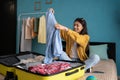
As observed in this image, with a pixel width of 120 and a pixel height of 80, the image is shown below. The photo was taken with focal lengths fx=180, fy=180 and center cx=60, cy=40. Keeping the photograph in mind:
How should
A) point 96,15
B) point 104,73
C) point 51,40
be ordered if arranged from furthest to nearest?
point 96,15 → point 104,73 → point 51,40

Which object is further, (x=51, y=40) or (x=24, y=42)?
(x=24, y=42)

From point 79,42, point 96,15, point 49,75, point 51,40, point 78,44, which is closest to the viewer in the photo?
point 49,75

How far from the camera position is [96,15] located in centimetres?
343

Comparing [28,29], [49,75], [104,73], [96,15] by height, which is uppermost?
[96,15]

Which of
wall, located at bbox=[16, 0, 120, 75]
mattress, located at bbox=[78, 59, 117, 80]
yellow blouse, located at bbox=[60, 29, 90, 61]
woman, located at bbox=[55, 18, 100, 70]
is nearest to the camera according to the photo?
mattress, located at bbox=[78, 59, 117, 80]

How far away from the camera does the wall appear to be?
3.33m

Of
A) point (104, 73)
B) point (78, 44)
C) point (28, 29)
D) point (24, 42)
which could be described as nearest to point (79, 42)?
point (78, 44)

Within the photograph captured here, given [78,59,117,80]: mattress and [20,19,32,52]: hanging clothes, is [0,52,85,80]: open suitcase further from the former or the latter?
[20,19,32,52]: hanging clothes

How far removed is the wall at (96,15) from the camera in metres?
3.33

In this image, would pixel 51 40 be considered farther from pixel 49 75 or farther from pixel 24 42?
pixel 24 42

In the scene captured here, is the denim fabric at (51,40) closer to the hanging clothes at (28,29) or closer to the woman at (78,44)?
the woman at (78,44)

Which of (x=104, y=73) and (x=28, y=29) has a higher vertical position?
(x=28, y=29)

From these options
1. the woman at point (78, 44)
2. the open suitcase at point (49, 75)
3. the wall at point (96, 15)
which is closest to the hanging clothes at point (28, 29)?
the wall at point (96, 15)

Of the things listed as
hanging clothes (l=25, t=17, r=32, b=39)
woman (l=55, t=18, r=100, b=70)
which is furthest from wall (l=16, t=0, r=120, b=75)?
woman (l=55, t=18, r=100, b=70)
